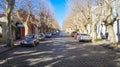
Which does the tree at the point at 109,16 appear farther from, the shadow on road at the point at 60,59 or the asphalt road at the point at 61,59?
the shadow on road at the point at 60,59

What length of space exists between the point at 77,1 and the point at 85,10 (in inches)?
87.6

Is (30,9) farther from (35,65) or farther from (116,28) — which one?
(35,65)

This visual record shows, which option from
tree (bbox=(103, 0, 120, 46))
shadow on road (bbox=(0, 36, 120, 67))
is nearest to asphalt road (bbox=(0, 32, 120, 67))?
shadow on road (bbox=(0, 36, 120, 67))

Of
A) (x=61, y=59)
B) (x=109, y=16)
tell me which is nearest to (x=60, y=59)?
(x=61, y=59)

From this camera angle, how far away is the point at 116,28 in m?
33.0

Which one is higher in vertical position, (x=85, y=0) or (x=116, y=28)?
(x=85, y=0)

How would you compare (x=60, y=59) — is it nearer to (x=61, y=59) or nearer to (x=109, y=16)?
(x=61, y=59)

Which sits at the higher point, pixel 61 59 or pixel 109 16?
pixel 109 16

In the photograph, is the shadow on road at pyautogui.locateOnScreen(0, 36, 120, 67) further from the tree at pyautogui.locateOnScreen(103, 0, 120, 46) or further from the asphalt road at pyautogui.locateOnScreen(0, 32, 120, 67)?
the tree at pyautogui.locateOnScreen(103, 0, 120, 46)

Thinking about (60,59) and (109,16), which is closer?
→ (60,59)

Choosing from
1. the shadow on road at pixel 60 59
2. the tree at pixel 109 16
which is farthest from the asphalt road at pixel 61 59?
the tree at pixel 109 16

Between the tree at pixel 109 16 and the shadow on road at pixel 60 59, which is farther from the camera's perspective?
the tree at pixel 109 16

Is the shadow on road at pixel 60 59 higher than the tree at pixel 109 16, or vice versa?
the tree at pixel 109 16

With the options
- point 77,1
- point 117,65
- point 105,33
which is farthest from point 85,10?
point 117,65
